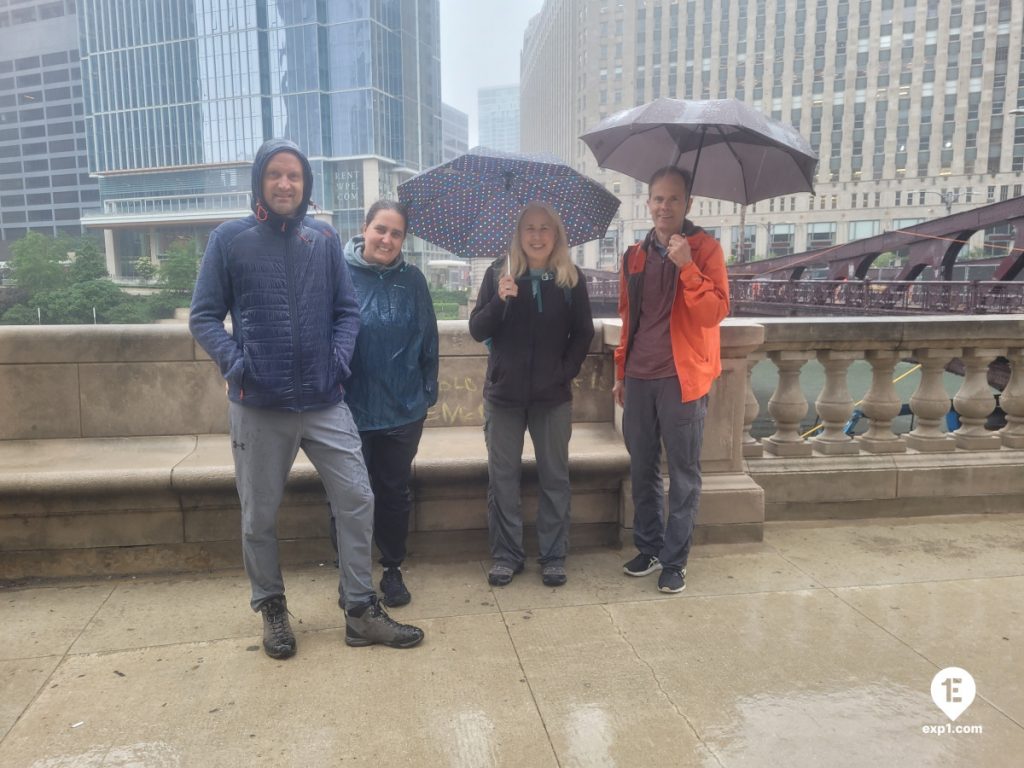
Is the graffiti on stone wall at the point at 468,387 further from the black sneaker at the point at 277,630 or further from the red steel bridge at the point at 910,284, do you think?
the red steel bridge at the point at 910,284

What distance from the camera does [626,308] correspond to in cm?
369

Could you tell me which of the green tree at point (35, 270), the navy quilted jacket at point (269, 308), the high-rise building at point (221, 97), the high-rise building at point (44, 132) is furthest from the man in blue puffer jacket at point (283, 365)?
the high-rise building at point (44, 132)

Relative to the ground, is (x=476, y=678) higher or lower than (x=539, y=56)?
lower

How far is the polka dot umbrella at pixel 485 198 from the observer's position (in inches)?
139

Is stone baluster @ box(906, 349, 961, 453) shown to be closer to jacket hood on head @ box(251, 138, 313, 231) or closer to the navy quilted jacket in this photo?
the navy quilted jacket

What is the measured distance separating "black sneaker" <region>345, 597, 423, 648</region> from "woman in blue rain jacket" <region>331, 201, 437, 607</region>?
36 centimetres

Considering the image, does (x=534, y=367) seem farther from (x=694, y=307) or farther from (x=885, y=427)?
(x=885, y=427)

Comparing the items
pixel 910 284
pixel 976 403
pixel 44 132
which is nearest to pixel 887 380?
pixel 976 403

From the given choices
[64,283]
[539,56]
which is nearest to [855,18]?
[539,56]

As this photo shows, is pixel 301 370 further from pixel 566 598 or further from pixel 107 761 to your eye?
pixel 566 598

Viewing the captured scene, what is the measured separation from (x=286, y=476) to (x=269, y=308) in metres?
0.68

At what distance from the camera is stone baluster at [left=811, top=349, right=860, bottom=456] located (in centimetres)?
464

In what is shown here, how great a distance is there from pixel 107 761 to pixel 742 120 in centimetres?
334

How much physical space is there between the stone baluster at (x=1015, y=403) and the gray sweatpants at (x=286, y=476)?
171 inches
